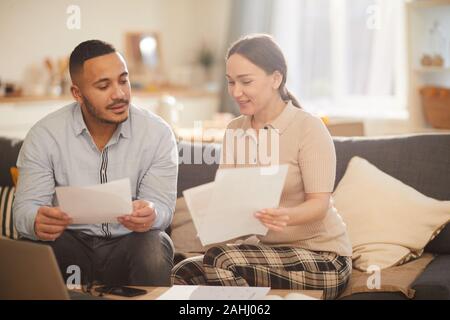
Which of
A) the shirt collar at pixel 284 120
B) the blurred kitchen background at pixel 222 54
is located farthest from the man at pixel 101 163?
the blurred kitchen background at pixel 222 54

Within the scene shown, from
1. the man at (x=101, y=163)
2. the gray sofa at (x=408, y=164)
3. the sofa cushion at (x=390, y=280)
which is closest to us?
the sofa cushion at (x=390, y=280)

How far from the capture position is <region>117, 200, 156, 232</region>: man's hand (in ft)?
6.37

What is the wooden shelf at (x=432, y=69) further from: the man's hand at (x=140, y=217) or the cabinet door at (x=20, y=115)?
the man's hand at (x=140, y=217)

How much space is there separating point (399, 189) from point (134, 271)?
0.93 meters

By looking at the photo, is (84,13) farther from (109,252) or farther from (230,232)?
(230,232)

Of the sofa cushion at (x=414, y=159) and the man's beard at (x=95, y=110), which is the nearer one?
the man's beard at (x=95, y=110)

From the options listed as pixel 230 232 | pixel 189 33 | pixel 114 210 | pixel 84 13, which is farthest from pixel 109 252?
pixel 189 33

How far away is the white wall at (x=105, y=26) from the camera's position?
454 cm

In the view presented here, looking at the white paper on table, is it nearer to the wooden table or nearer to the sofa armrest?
A: the wooden table

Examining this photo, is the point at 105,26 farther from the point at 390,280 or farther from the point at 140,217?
the point at 390,280

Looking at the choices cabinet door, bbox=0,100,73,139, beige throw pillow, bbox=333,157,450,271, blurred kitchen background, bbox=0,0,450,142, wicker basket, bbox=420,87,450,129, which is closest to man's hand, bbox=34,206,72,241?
beige throw pillow, bbox=333,157,450,271

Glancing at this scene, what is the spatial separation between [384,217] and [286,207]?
0.48m

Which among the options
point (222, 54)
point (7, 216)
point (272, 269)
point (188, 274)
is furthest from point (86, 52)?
point (222, 54)

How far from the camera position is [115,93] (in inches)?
84.9
